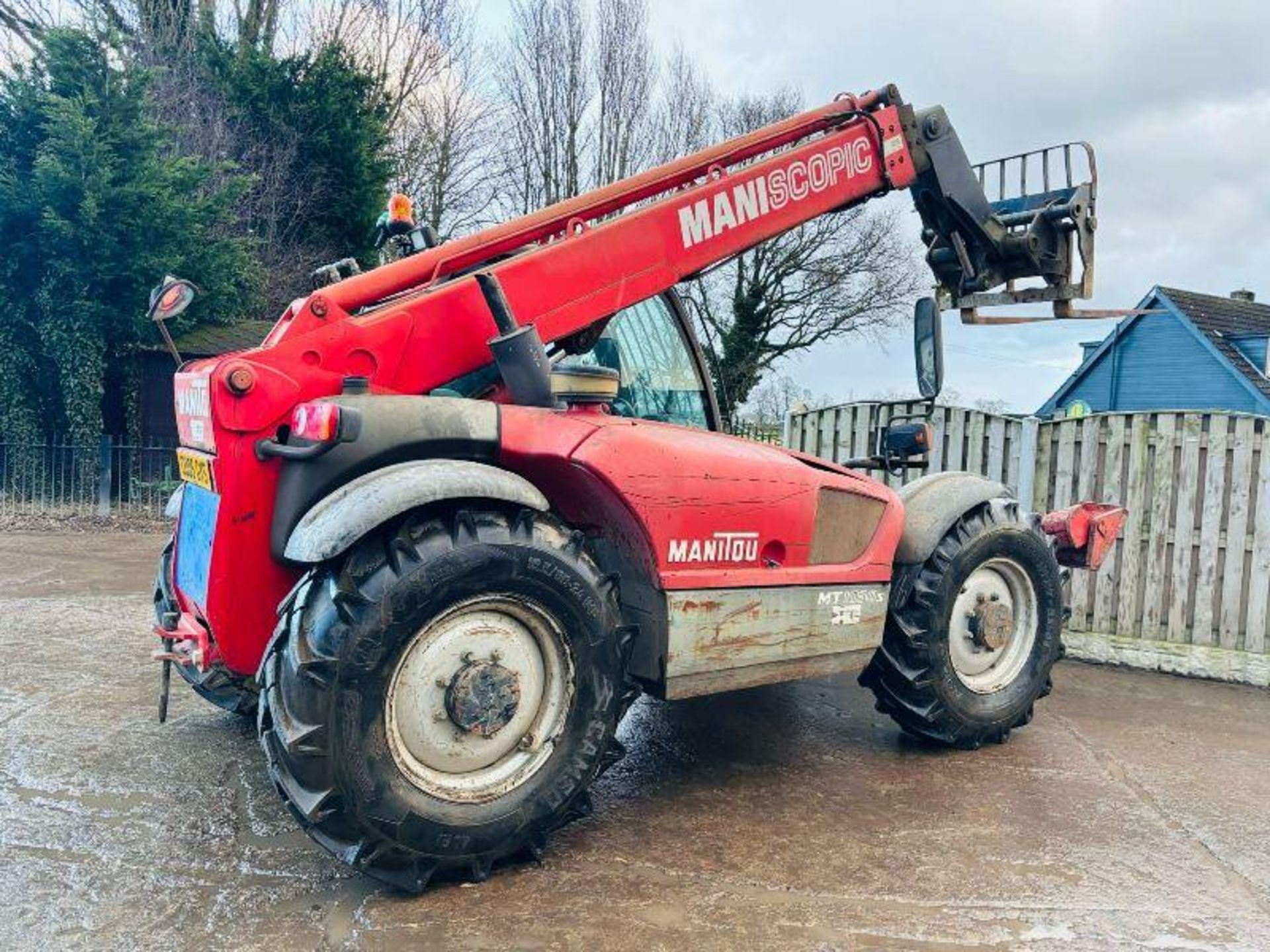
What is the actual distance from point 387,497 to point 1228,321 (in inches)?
1221

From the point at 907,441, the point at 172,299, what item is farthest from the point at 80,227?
the point at 907,441

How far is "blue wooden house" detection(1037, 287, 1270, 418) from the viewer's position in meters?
25.7

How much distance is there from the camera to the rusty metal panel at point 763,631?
3.54 metres

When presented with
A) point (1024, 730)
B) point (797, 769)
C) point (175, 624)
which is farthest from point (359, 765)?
point (1024, 730)

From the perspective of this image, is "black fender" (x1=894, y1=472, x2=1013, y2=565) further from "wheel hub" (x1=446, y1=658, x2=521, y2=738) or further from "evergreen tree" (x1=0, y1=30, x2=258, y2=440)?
"evergreen tree" (x1=0, y1=30, x2=258, y2=440)

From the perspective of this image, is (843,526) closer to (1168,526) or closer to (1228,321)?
(1168,526)

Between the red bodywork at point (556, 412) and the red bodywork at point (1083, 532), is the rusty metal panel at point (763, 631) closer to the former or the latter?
the red bodywork at point (556, 412)

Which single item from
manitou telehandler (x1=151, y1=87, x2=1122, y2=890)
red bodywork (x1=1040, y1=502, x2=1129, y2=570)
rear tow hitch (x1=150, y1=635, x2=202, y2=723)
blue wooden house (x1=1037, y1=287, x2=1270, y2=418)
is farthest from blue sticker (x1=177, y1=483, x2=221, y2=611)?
blue wooden house (x1=1037, y1=287, x2=1270, y2=418)

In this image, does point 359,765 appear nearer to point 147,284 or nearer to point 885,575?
point 885,575

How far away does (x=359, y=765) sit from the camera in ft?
9.34

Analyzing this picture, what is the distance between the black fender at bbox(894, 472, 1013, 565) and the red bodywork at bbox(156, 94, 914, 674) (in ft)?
0.58

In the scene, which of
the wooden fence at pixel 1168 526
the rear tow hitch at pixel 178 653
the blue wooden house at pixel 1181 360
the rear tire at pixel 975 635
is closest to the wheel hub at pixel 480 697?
the rear tow hitch at pixel 178 653

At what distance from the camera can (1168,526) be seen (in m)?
6.83

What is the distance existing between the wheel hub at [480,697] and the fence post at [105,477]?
12.5m
